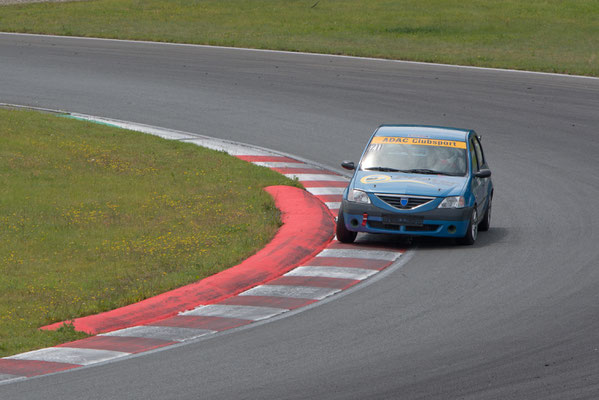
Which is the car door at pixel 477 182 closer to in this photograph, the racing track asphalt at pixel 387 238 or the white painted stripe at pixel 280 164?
the racing track asphalt at pixel 387 238

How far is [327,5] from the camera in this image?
146 ft

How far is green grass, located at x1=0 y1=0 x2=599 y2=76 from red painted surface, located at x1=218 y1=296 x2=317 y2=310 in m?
19.7

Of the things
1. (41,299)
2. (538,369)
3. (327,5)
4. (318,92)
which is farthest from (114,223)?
(327,5)

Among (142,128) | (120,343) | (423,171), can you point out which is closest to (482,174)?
(423,171)

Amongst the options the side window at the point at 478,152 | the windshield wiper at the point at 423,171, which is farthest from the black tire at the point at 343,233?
the side window at the point at 478,152

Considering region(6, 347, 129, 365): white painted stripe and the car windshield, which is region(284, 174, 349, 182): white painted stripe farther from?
region(6, 347, 129, 365): white painted stripe

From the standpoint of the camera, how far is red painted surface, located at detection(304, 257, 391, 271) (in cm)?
1288

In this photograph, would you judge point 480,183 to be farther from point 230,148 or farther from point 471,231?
point 230,148

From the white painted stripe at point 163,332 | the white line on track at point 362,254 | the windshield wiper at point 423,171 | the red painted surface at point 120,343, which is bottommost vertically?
the red painted surface at point 120,343

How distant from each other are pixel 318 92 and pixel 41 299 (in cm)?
1560

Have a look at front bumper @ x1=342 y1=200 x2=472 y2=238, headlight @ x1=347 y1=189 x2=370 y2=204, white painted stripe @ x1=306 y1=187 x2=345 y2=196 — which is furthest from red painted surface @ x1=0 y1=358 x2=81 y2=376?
white painted stripe @ x1=306 y1=187 x2=345 y2=196

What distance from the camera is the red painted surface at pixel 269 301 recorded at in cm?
1120

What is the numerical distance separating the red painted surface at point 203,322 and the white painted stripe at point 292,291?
1.02 meters

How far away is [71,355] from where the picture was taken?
375 inches
